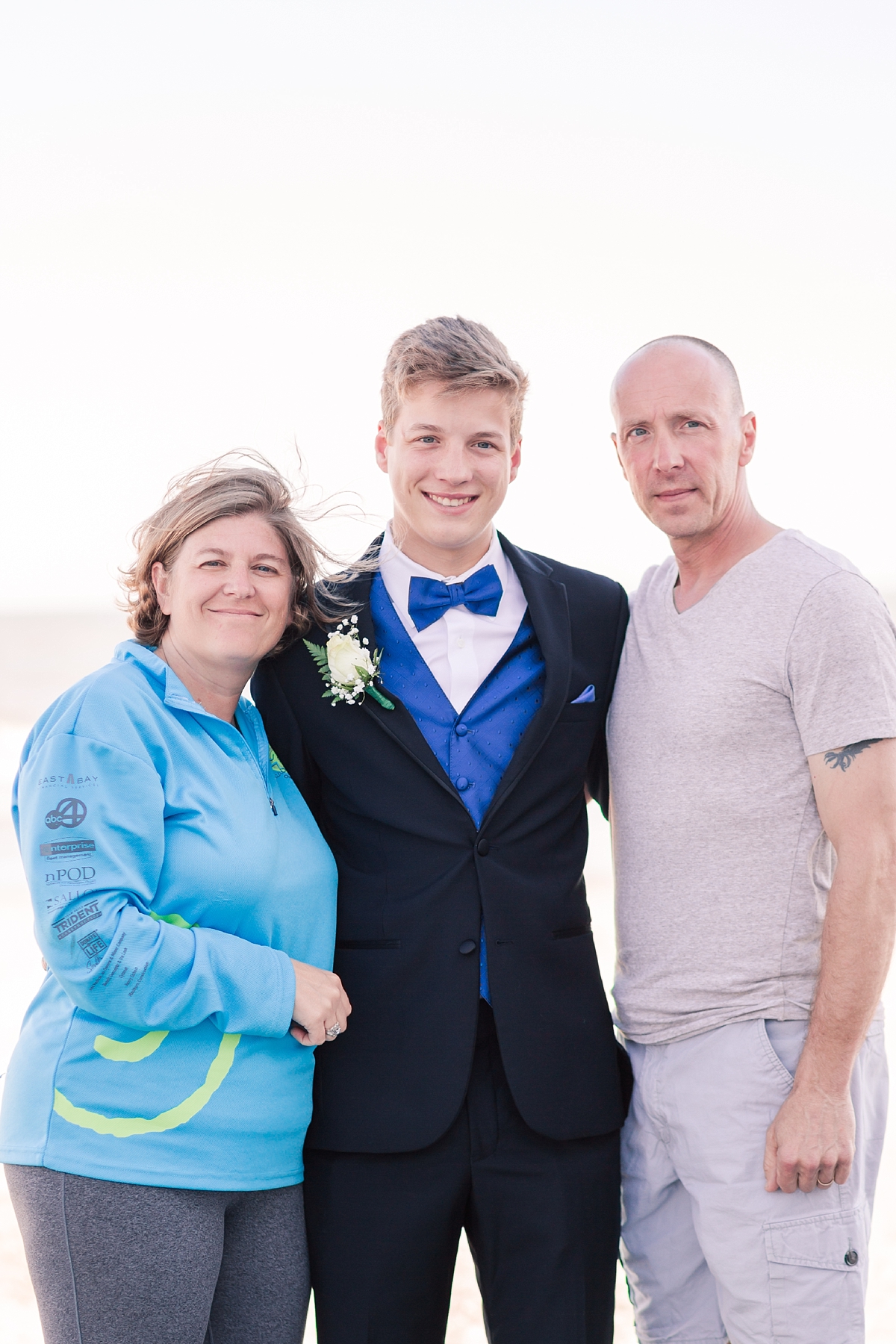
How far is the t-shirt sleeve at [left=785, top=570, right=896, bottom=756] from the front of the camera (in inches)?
90.0

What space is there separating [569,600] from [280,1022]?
4.07 feet

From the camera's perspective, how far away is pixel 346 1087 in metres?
2.44

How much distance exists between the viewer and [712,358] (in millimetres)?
2799

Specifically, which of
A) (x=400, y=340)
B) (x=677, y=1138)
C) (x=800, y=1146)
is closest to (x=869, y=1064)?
(x=800, y=1146)

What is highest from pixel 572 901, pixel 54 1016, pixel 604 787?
pixel 604 787

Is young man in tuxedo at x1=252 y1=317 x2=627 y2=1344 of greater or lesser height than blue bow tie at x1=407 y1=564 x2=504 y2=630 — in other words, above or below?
below

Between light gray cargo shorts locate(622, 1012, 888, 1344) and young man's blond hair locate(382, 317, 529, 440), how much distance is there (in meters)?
1.57

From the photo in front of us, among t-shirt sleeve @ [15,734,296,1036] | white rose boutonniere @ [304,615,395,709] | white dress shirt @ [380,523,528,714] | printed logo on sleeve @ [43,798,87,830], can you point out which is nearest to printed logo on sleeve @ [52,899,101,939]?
t-shirt sleeve @ [15,734,296,1036]

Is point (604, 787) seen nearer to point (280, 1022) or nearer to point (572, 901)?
point (572, 901)

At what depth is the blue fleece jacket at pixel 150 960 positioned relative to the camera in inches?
80.4

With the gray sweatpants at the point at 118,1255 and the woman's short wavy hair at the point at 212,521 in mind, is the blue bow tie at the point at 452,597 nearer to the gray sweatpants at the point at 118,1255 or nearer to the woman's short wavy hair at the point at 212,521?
the woman's short wavy hair at the point at 212,521

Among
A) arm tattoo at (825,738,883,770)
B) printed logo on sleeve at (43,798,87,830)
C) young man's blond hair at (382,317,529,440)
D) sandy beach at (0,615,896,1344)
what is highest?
young man's blond hair at (382,317,529,440)

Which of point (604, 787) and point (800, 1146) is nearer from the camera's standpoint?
point (800, 1146)

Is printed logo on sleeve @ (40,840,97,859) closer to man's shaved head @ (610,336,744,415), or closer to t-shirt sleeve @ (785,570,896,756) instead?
t-shirt sleeve @ (785,570,896,756)
